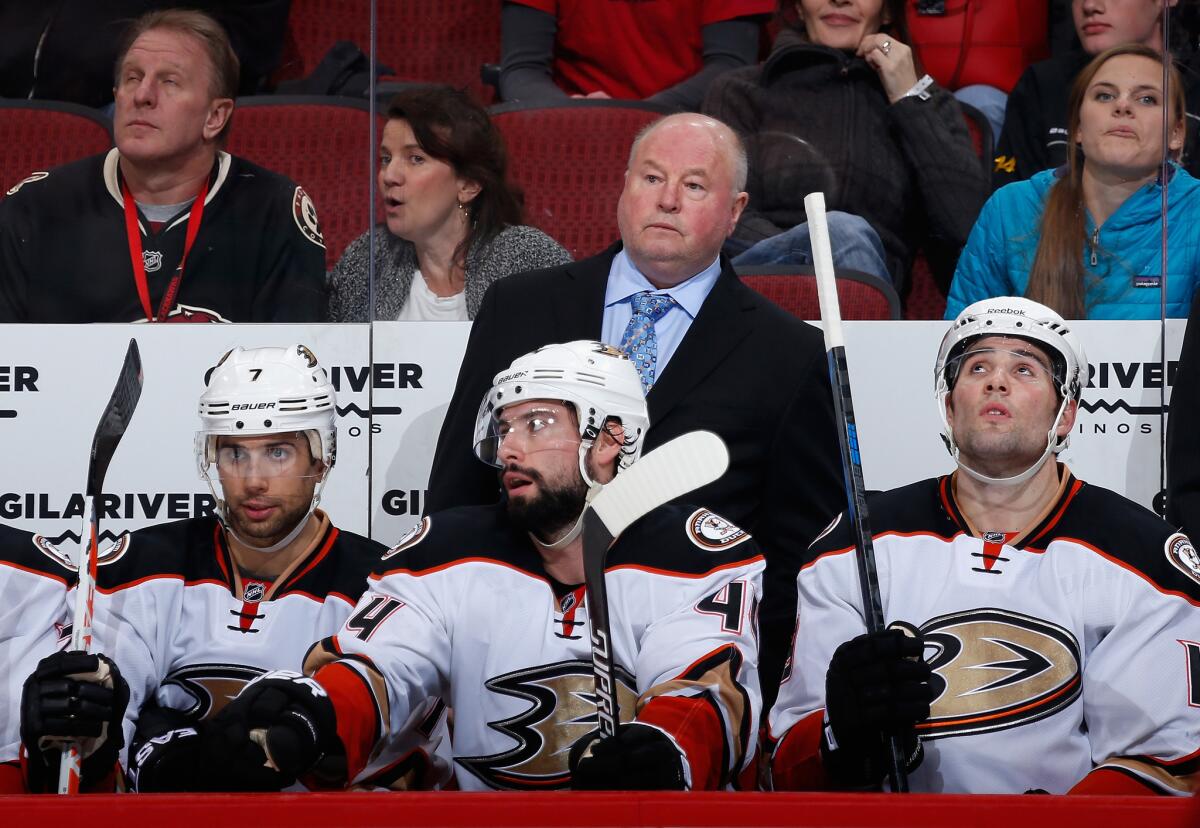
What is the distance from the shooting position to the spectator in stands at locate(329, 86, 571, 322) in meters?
3.21

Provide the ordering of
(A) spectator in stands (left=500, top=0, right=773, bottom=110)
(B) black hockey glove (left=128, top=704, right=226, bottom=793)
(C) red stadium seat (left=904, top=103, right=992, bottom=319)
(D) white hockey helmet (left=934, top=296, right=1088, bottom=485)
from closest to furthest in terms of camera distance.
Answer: (B) black hockey glove (left=128, top=704, right=226, bottom=793) < (D) white hockey helmet (left=934, top=296, right=1088, bottom=485) < (C) red stadium seat (left=904, top=103, right=992, bottom=319) < (A) spectator in stands (left=500, top=0, right=773, bottom=110)

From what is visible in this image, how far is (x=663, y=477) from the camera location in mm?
1993

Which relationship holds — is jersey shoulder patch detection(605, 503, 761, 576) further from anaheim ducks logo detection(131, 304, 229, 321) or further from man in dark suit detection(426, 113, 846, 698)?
anaheim ducks logo detection(131, 304, 229, 321)

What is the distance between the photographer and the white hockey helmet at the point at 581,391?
2.55 meters

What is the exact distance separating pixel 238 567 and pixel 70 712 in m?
0.51

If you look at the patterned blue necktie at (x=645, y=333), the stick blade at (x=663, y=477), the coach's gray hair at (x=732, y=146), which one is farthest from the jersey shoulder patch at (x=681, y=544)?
the coach's gray hair at (x=732, y=146)

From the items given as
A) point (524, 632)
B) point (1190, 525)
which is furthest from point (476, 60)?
point (1190, 525)

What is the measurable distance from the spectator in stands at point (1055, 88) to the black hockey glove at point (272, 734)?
1894 millimetres

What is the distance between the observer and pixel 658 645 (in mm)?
2367

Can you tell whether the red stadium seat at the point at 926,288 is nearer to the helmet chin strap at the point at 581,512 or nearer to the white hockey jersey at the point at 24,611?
the helmet chin strap at the point at 581,512

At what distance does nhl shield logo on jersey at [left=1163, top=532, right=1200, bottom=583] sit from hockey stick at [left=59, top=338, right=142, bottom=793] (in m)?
1.60

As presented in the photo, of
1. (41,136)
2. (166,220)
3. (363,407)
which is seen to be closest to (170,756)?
(363,407)

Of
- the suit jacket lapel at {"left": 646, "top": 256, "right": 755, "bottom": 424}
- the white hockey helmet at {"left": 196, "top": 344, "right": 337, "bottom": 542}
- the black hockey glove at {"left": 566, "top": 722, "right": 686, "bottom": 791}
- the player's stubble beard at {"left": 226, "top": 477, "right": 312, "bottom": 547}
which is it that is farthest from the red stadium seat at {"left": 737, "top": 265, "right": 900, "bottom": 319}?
the black hockey glove at {"left": 566, "top": 722, "right": 686, "bottom": 791}

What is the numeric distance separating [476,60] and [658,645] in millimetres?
1558
